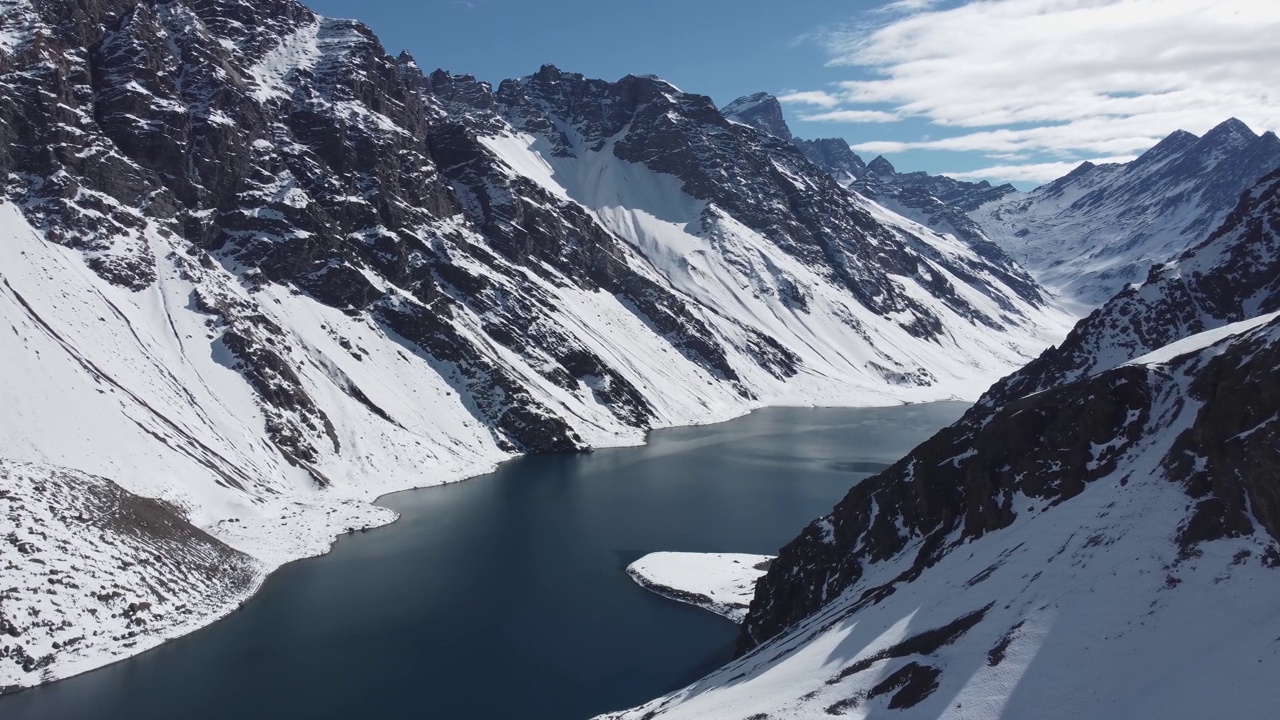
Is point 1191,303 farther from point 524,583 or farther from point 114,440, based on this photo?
point 114,440

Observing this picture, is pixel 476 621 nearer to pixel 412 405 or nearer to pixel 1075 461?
pixel 1075 461

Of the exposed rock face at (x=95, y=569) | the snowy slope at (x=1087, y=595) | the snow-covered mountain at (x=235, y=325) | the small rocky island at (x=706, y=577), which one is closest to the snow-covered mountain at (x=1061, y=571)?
the snowy slope at (x=1087, y=595)

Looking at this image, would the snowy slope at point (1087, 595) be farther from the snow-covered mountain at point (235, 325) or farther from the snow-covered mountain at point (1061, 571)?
the snow-covered mountain at point (235, 325)

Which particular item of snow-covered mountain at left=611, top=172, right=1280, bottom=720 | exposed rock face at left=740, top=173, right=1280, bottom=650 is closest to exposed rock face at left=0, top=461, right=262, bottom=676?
snow-covered mountain at left=611, top=172, right=1280, bottom=720

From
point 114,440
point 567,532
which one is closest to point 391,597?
point 567,532

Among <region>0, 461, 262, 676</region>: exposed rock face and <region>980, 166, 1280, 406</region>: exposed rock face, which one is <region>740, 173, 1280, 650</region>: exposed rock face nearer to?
<region>980, 166, 1280, 406</region>: exposed rock face

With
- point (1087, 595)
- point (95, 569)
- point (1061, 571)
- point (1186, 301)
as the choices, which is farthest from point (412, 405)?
point (1087, 595)
